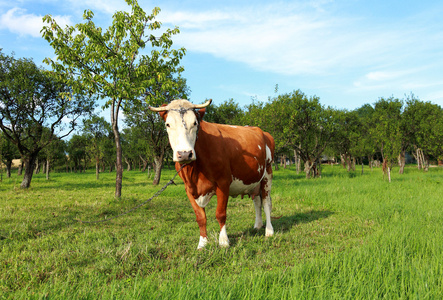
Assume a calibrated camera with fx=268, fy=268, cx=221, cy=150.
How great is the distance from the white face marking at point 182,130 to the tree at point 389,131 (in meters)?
16.1

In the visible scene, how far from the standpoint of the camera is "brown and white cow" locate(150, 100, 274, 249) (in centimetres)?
395

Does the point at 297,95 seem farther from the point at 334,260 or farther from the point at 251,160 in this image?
the point at 334,260

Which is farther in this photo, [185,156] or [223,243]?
[223,243]

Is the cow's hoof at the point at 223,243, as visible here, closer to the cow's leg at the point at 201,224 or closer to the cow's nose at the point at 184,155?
the cow's leg at the point at 201,224

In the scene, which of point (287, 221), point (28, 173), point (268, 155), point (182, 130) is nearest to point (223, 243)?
point (182, 130)

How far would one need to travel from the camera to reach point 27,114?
18.1 metres

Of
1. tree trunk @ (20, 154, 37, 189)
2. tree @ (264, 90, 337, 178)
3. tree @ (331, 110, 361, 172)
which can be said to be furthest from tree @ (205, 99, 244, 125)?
tree trunk @ (20, 154, 37, 189)

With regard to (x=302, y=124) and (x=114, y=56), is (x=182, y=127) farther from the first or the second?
(x=302, y=124)

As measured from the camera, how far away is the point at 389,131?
2531 centimetres

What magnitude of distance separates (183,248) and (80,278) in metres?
1.59

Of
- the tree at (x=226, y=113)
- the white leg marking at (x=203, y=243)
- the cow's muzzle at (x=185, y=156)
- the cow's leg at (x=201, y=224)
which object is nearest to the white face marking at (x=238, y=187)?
the cow's leg at (x=201, y=224)

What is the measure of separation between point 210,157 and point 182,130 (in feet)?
2.82

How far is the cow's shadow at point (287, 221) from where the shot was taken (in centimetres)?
571

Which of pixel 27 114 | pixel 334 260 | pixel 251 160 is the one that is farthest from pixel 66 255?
pixel 27 114
